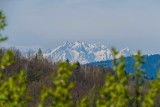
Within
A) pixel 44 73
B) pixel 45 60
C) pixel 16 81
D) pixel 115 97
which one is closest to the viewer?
pixel 115 97

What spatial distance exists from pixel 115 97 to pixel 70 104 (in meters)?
0.62

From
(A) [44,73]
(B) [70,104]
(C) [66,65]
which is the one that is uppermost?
(A) [44,73]

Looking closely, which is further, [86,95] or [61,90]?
[86,95]

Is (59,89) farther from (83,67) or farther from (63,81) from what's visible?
(83,67)

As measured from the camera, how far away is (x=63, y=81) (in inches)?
291

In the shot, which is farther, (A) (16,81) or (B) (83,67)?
(B) (83,67)

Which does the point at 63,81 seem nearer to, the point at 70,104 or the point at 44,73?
the point at 70,104

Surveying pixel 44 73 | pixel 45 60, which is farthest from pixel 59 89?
pixel 45 60

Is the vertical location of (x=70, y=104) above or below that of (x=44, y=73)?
below

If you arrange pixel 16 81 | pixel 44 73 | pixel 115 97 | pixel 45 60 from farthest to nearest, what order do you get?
pixel 45 60
pixel 44 73
pixel 16 81
pixel 115 97

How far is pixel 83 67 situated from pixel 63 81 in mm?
191313

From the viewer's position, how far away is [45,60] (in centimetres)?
18688

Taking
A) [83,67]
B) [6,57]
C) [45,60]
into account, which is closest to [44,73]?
[45,60]

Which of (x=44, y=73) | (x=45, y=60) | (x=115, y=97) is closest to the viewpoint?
(x=115, y=97)
